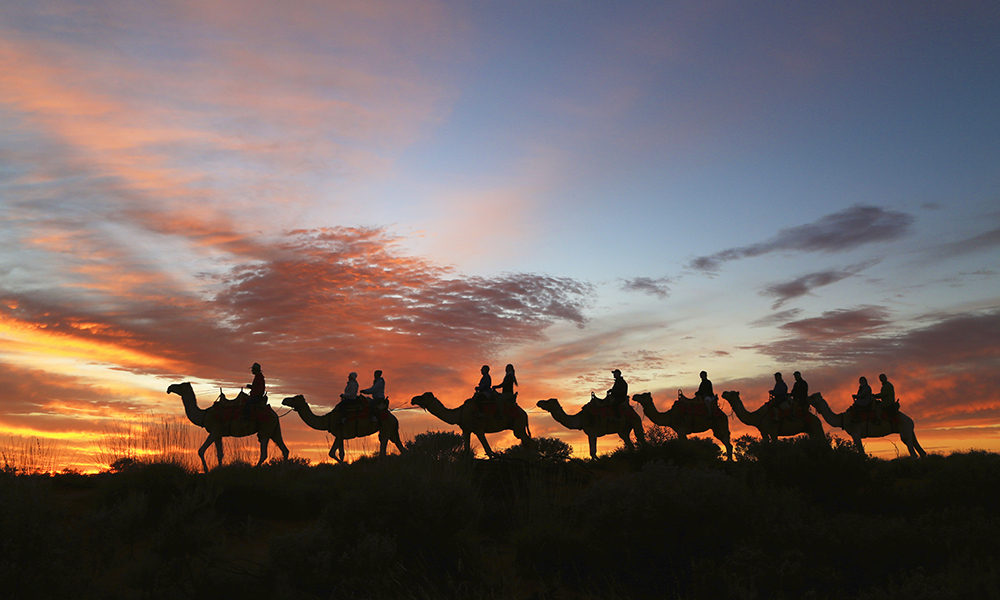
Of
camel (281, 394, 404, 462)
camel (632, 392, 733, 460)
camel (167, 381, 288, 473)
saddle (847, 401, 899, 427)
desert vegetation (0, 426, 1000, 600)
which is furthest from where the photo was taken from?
camel (632, 392, 733, 460)

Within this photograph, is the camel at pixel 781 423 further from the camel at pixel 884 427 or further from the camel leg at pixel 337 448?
the camel leg at pixel 337 448

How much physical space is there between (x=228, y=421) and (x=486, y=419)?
8036 millimetres

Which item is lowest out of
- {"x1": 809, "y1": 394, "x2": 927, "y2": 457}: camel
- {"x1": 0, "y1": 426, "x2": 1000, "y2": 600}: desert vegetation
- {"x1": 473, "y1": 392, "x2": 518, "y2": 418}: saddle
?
{"x1": 0, "y1": 426, "x2": 1000, "y2": 600}: desert vegetation

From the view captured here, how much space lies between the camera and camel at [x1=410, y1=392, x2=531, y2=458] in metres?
21.5

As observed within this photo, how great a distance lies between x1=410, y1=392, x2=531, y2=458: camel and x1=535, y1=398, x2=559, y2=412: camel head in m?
1.68

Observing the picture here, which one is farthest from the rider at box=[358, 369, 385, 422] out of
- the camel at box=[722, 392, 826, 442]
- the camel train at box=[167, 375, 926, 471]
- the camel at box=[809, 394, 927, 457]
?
the camel at box=[809, 394, 927, 457]

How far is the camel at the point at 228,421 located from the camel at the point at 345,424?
3.84 ft

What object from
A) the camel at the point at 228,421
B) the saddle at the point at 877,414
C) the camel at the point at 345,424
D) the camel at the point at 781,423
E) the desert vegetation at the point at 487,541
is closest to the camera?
the desert vegetation at the point at 487,541

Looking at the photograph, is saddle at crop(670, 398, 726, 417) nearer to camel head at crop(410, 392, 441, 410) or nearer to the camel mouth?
camel head at crop(410, 392, 441, 410)

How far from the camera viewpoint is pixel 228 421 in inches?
773

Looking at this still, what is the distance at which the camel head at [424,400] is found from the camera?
22.5 meters

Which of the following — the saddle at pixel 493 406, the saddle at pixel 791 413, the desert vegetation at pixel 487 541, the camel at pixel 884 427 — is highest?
the saddle at pixel 493 406

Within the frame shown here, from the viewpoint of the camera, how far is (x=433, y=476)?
39.5ft

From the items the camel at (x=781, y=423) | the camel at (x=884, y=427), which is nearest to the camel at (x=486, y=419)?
the camel at (x=781, y=423)
